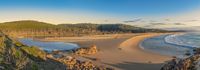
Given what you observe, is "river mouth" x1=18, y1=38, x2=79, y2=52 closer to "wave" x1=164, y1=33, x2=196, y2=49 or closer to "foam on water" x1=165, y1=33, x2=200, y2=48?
"wave" x1=164, y1=33, x2=196, y2=49

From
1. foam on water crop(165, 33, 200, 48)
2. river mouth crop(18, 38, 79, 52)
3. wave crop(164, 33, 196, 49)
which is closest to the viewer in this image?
river mouth crop(18, 38, 79, 52)

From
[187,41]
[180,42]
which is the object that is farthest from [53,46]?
[187,41]

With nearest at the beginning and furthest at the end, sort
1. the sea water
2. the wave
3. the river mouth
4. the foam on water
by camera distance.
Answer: the sea water, the river mouth, the wave, the foam on water

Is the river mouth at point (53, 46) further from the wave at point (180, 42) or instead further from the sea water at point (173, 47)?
the wave at point (180, 42)

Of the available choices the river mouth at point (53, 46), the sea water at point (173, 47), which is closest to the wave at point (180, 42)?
the sea water at point (173, 47)

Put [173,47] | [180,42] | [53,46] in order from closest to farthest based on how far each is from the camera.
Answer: [173,47]
[53,46]
[180,42]

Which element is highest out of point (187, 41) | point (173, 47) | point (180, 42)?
point (173, 47)

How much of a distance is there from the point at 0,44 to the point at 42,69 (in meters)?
2.63

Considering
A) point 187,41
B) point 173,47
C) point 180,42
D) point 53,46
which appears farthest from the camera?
point 187,41

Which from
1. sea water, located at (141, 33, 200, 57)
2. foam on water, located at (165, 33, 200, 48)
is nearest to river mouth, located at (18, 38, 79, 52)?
sea water, located at (141, 33, 200, 57)

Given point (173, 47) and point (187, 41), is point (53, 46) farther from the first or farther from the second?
point (187, 41)

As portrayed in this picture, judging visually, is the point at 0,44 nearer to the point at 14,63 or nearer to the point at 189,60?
the point at 14,63

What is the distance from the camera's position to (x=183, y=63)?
16.7 m

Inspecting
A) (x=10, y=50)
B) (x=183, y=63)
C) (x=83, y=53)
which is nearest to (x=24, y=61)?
(x=10, y=50)
